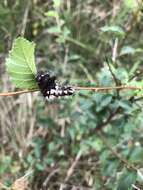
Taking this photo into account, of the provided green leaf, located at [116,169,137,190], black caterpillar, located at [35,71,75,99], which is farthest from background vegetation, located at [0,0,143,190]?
black caterpillar, located at [35,71,75,99]

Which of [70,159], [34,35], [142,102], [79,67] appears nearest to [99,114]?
[142,102]

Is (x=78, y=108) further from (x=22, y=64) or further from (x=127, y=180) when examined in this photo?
(x=22, y=64)

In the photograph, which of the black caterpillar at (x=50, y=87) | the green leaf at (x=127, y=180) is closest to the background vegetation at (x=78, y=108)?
the green leaf at (x=127, y=180)

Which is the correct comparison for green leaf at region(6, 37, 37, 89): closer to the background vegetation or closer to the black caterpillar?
the black caterpillar

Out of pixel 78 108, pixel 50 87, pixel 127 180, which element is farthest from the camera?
pixel 78 108

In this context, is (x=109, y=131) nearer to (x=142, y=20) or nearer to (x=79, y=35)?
(x=142, y=20)

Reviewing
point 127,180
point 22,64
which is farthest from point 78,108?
point 22,64
